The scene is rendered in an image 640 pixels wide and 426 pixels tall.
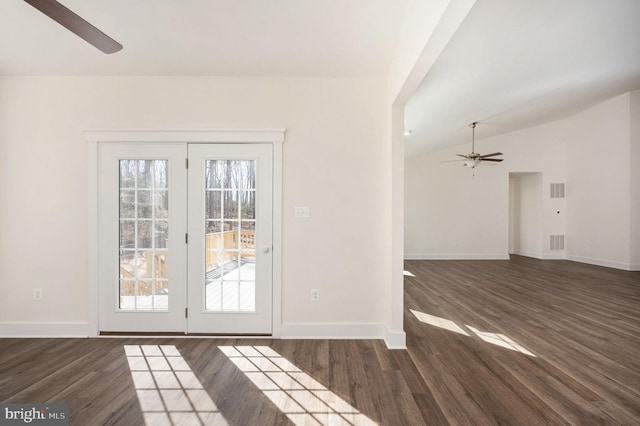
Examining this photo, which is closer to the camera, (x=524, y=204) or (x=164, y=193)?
(x=164, y=193)

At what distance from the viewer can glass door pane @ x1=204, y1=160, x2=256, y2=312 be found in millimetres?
3016

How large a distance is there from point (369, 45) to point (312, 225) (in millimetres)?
1714

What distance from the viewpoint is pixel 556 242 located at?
7902mm

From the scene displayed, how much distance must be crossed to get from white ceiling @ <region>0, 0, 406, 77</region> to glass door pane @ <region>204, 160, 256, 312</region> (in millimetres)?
995

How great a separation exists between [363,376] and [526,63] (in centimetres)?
390

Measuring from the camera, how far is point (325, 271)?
3.01 meters

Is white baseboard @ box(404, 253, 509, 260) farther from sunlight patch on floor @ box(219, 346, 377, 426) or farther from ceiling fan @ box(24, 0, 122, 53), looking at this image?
ceiling fan @ box(24, 0, 122, 53)

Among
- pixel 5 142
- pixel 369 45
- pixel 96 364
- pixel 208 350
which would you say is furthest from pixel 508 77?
pixel 5 142

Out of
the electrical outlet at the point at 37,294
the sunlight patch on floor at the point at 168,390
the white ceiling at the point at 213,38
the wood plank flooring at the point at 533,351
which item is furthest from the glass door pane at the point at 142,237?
the wood plank flooring at the point at 533,351

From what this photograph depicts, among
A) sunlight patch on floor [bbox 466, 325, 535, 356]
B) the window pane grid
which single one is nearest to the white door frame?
the window pane grid

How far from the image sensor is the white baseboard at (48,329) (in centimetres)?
297

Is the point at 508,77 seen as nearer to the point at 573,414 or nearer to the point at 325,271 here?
the point at 325,271

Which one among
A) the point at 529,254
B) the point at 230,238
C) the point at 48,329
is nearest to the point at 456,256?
the point at 529,254

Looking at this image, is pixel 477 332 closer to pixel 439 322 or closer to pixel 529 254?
pixel 439 322
